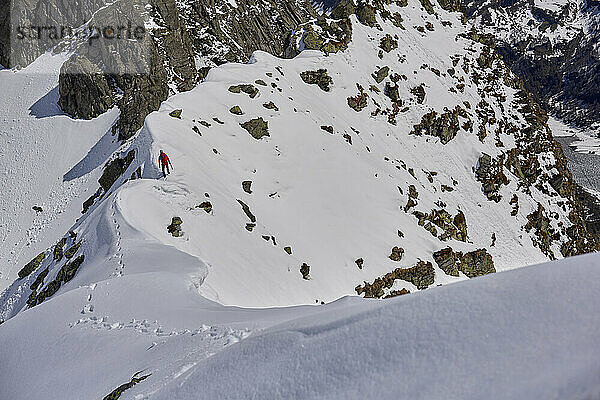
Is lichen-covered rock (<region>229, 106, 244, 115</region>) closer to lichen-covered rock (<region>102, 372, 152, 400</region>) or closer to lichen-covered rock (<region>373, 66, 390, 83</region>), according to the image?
lichen-covered rock (<region>373, 66, 390, 83</region>)

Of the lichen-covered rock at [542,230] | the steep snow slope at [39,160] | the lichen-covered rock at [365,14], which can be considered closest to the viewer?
the steep snow slope at [39,160]

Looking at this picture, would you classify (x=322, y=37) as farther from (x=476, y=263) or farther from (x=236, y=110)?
(x=476, y=263)

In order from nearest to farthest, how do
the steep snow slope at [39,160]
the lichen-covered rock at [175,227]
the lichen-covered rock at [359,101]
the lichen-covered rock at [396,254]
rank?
the lichen-covered rock at [175,227] < the lichen-covered rock at [396,254] < the steep snow slope at [39,160] < the lichen-covered rock at [359,101]

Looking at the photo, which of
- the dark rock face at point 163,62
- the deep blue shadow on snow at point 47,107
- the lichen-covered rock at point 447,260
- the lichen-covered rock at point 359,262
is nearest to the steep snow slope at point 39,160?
the deep blue shadow on snow at point 47,107

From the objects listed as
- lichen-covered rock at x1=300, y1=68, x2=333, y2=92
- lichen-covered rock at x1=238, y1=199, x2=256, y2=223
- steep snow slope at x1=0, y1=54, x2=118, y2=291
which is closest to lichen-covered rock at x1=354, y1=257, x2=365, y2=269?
lichen-covered rock at x1=238, y1=199, x2=256, y2=223

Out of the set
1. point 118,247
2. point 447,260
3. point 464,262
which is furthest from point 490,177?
point 118,247

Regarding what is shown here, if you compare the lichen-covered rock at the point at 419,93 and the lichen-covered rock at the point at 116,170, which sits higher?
the lichen-covered rock at the point at 116,170

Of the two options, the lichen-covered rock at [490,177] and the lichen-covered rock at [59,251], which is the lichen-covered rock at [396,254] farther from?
the lichen-covered rock at [490,177]

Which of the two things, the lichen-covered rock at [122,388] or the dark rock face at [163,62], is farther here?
the dark rock face at [163,62]
